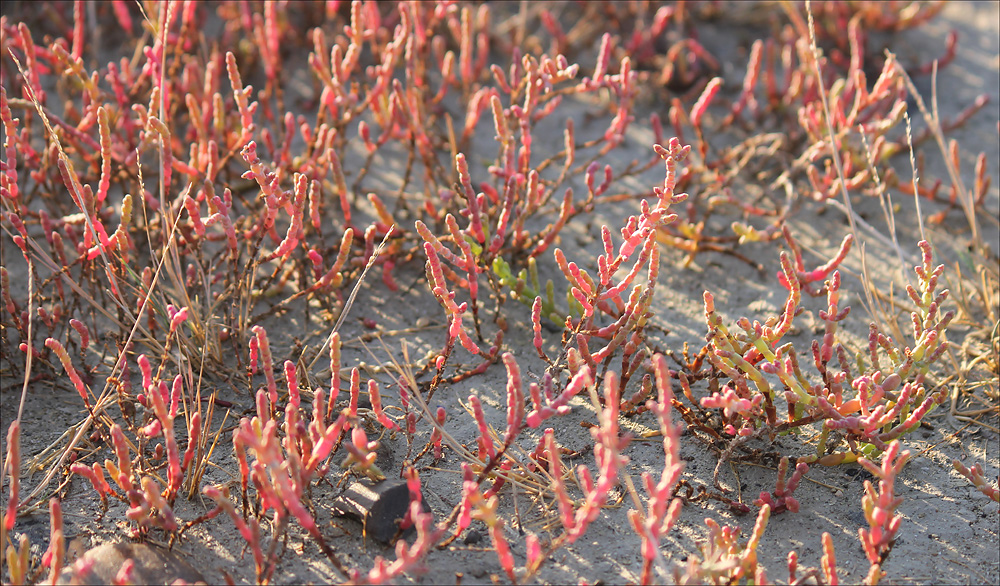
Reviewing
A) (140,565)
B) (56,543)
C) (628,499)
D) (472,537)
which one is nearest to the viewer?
(56,543)

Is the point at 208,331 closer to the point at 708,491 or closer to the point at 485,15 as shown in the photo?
the point at 708,491

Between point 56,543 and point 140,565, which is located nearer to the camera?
point 56,543

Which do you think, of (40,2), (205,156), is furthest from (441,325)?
(40,2)

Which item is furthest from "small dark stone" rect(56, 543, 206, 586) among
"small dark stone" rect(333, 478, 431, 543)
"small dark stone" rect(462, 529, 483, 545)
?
"small dark stone" rect(462, 529, 483, 545)

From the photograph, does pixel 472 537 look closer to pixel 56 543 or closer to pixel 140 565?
pixel 140 565

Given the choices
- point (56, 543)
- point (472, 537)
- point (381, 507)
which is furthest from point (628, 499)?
point (56, 543)

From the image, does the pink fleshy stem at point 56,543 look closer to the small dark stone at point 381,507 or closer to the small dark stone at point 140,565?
the small dark stone at point 140,565

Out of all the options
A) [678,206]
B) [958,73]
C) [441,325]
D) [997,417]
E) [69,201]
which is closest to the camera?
[997,417]
